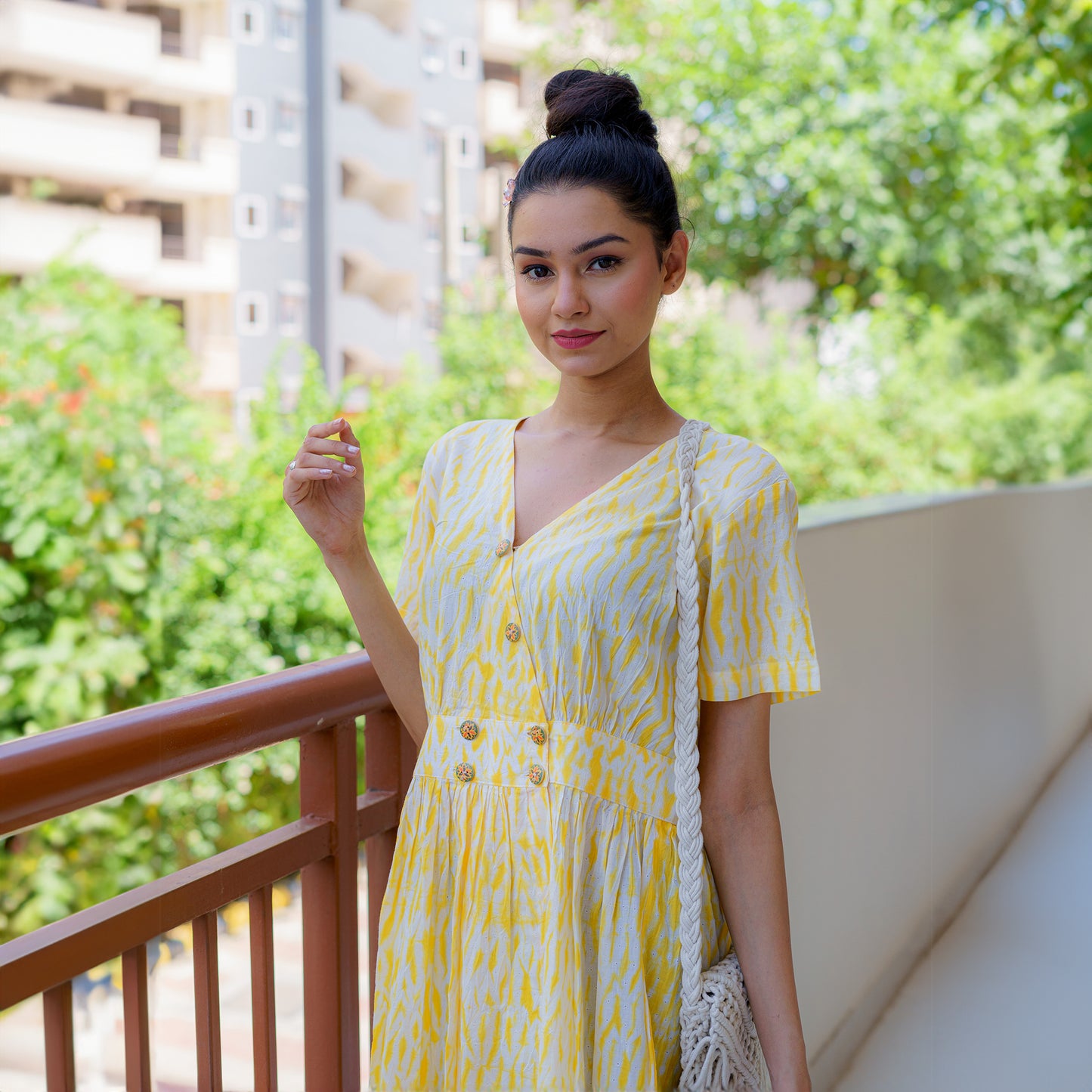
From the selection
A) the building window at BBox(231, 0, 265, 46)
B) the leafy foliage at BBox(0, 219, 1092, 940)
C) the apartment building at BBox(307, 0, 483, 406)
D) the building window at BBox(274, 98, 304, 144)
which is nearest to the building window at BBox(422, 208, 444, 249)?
the apartment building at BBox(307, 0, 483, 406)

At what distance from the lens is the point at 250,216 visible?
1248 centimetres

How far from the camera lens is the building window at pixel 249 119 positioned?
12.0m

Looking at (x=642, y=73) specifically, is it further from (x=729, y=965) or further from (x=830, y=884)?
(x=729, y=965)

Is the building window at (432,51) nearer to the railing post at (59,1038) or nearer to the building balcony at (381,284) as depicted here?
the building balcony at (381,284)

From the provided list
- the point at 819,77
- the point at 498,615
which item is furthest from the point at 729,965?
the point at 819,77

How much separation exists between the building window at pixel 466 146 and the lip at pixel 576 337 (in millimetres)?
12276

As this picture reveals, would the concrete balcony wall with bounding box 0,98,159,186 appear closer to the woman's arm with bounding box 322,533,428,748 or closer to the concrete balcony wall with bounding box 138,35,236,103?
the concrete balcony wall with bounding box 138,35,236,103

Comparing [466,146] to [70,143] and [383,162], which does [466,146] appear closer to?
[383,162]

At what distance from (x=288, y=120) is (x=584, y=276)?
1233cm

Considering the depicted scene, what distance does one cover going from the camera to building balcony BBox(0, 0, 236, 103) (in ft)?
34.1

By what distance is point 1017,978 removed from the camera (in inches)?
107

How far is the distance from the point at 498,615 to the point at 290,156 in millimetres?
12236

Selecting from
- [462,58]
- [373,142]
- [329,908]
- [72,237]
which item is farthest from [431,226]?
[329,908]

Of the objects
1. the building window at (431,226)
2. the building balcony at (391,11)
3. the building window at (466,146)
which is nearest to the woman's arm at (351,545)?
the building window at (466,146)
